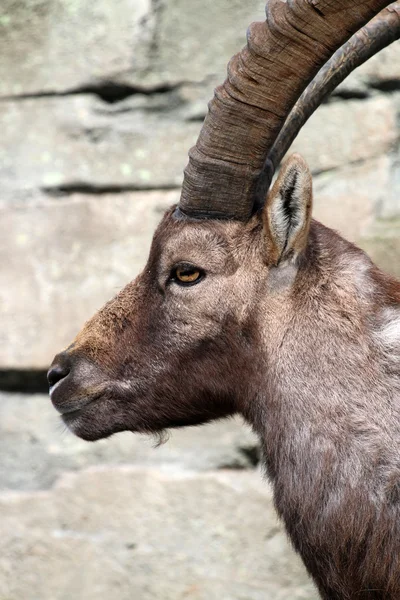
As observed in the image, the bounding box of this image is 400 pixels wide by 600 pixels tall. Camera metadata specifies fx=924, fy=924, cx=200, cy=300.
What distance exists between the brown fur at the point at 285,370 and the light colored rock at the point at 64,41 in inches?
79.6

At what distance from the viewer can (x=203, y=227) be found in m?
3.31

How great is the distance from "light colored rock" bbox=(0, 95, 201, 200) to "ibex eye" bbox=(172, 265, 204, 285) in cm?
180

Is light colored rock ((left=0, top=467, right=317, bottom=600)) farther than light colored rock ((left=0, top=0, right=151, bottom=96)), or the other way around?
light colored rock ((left=0, top=0, right=151, bottom=96))

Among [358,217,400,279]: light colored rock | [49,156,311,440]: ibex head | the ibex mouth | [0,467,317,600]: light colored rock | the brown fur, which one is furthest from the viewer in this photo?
[0,467,317,600]: light colored rock

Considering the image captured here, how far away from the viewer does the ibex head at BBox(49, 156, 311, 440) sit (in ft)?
10.5

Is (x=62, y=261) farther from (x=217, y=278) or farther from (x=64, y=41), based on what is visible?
(x=217, y=278)

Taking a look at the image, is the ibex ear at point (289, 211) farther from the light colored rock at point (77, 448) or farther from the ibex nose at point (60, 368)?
the light colored rock at point (77, 448)

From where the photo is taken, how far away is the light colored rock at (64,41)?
16.8 feet

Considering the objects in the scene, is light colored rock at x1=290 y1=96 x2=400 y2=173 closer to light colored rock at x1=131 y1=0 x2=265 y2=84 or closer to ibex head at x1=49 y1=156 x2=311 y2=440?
light colored rock at x1=131 y1=0 x2=265 y2=84

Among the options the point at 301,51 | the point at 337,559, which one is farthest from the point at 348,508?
the point at 301,51

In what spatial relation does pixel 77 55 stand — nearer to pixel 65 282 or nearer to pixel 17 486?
pixel 65 282

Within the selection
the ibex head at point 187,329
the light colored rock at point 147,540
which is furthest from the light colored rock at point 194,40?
the light colored rock at point 147,540

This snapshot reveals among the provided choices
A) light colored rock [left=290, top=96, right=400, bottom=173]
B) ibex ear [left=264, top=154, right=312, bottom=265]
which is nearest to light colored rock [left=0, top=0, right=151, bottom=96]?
light colored rock [left=290, top=96, right=400, bottom=173]

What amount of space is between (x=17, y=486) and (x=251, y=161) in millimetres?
2685
